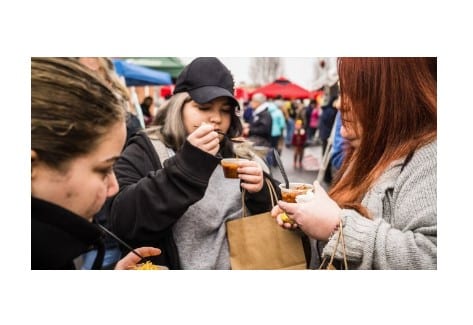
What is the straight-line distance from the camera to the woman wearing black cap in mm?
1260

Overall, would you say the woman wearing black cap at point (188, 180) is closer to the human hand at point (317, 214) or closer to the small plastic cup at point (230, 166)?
the small plastic cup at point (230, 166)

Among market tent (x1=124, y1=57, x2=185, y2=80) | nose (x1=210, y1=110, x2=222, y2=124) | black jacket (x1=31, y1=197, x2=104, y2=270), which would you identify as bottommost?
black jacket (x1=31, y1=197, x2=104, y2=270)

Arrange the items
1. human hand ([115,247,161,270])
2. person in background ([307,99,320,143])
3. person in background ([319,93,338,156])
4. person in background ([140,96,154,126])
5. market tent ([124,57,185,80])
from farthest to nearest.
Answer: person in background ([307,99,320,143]) → person in background ([319,93,338,156]) → person in background ([140,96,154,126]) → market tent ([124,57,185,80]) → human hand ([115,247,161,270])

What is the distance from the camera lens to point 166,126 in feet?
4.77

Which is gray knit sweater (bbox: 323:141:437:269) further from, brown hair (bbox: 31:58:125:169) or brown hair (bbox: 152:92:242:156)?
brown hair (bbox: 31:58:125:169)

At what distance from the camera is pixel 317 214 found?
47.7 inches

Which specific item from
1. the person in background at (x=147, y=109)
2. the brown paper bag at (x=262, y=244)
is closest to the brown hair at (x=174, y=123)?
the brown paper bag at (x=262, y=244)

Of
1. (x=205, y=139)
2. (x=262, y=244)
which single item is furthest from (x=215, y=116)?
(x=262, y=244)

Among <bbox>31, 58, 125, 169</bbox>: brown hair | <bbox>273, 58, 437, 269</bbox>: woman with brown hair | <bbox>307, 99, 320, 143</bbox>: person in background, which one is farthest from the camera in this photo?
<bbox>307, 99, 320, 143</bbox>: person in background

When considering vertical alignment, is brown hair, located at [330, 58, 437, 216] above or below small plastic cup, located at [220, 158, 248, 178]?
above

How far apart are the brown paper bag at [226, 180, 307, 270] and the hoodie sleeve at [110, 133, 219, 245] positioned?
0.75 feet

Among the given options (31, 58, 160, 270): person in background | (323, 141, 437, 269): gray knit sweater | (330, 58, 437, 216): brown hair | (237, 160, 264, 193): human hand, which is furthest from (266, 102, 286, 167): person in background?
(31, 58, 160, 270): person in background
